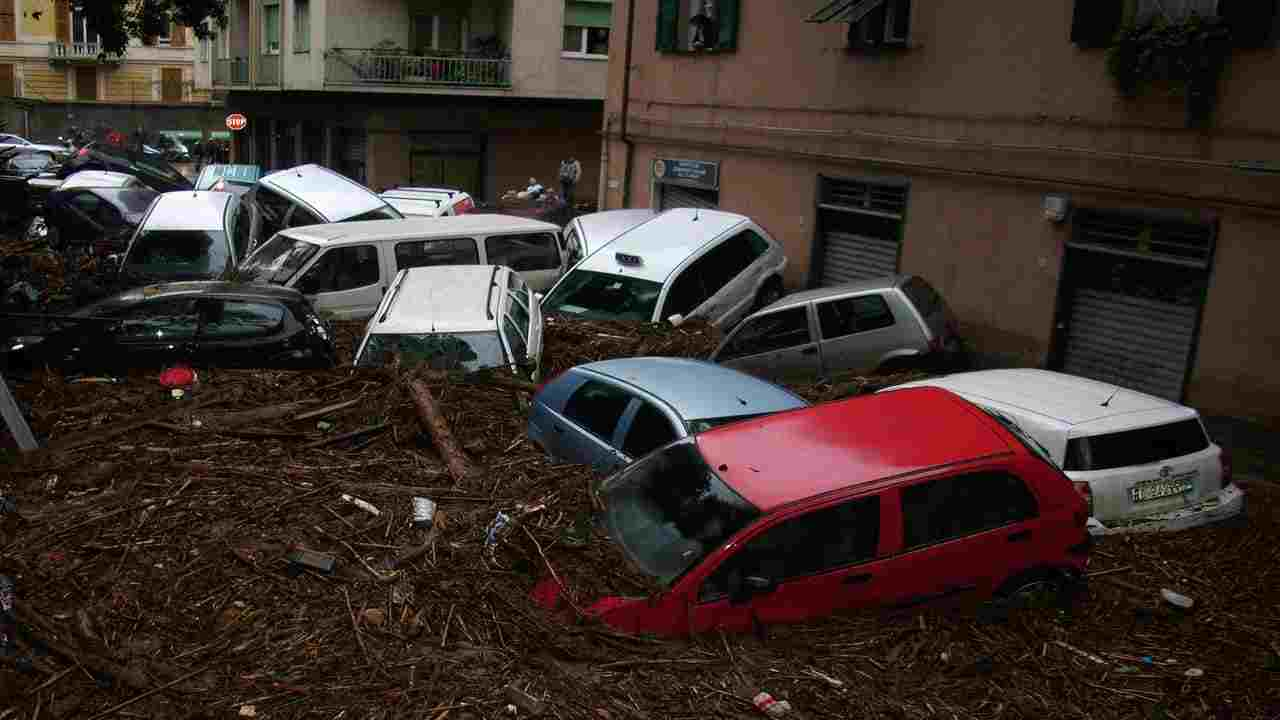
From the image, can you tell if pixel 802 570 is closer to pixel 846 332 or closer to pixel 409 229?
pixel 846 332

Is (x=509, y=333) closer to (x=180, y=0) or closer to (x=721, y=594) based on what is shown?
(x=721, y=594)

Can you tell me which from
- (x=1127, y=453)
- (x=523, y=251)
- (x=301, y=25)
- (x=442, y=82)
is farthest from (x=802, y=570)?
(x=301, y=25)

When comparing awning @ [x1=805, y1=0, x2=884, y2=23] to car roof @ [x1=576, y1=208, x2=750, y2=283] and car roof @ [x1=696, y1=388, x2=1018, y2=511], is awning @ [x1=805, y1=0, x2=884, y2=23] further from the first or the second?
car roof @ [x1=696, y1=388, x2=1018, y2=511]

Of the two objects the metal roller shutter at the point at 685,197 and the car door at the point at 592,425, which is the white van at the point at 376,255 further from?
the car door at the point at 592,425

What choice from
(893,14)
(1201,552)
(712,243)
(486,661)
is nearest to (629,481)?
(486,661)

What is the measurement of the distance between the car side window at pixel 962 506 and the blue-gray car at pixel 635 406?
1938mm

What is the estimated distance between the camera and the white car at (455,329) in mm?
11852

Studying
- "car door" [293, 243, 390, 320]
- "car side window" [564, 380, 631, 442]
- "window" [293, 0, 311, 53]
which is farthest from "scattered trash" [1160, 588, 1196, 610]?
"window" [293, 0, 311, 53]

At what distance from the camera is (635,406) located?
356 inches

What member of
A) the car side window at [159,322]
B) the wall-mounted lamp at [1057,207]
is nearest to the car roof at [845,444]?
the car side window at [159,322]

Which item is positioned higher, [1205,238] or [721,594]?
[1205,238]

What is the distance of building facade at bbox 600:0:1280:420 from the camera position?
44.3 feet

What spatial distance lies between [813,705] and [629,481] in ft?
6.60

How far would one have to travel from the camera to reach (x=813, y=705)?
20.2 feet
